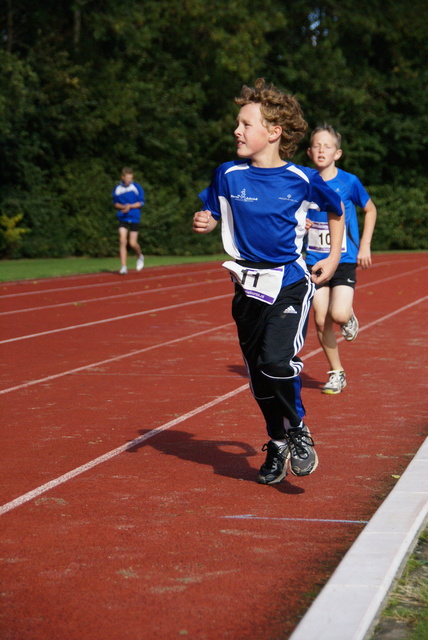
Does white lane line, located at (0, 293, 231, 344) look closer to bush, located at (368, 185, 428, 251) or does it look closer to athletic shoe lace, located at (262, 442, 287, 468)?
athletic shoe lace, located at (262, 442, 287, 468)

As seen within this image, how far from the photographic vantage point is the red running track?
3547mm

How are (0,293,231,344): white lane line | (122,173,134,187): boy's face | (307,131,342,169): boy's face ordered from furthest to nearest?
1. (122,173,134,187): boy's face
2. (0,293,231,344): white lane line
3. (307,131,342,169): boy's face

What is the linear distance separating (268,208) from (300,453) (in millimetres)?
1201

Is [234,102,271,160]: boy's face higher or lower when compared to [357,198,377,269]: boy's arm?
higher

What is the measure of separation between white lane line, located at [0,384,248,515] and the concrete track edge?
168 cm

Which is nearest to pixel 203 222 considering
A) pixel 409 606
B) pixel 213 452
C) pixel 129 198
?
pixel 213 452

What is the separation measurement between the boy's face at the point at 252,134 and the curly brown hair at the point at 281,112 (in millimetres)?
38

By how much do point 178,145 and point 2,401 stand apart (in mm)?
30079

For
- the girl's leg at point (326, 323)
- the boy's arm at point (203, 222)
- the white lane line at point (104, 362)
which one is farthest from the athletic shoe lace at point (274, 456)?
the white lane line at point (104, 362)

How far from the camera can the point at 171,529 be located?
4469 mm

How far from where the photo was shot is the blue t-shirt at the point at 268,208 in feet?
16.6

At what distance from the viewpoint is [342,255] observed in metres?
8.33

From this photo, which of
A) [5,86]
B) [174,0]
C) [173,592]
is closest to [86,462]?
[173,592]

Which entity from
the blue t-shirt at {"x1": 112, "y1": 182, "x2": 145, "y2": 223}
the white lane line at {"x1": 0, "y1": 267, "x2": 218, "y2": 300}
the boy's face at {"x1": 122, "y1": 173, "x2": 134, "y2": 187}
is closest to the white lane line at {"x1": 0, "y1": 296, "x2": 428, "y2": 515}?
the white lane line at {"x1": 0, "y1": 267, "x2": 218, "y2": 300}
